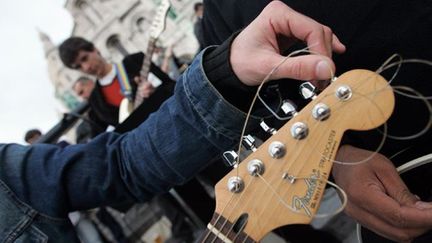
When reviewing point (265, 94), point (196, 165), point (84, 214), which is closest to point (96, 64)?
point (84, 214)

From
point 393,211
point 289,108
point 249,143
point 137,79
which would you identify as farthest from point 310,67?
point 137,79

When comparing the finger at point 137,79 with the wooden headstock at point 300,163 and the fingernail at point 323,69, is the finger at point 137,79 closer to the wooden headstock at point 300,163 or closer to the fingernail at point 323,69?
the wooden headstock at point 300,163

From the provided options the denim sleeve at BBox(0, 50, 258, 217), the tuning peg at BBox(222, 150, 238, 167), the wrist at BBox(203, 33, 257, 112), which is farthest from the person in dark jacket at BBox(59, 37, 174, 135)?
the tuning peg at BBox(222, 150, 238, 167)

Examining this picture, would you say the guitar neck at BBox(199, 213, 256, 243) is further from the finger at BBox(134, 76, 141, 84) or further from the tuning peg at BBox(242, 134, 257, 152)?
the finger at BBox(134, 76, 141, 84)

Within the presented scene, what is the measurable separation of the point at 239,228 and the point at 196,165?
14.5 inches

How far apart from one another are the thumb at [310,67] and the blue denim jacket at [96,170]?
0.40 m

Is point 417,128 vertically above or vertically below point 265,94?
below

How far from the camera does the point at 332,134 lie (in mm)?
833

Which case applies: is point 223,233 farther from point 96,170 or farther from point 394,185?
point 96,170

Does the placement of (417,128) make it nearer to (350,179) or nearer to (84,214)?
(350,179)

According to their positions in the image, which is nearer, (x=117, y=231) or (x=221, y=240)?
(x=221, y=240)

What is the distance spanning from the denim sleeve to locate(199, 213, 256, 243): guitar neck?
0.26 m

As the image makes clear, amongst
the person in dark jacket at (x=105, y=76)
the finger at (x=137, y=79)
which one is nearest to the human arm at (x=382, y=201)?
the person in dark jacket at (x=105, y=76)

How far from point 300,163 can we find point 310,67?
21cm
